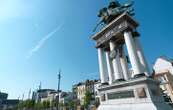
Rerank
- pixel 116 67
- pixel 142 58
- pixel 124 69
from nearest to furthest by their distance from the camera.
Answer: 1. pixel 142 58
2. pixel 116 67
3. pixel 124 69

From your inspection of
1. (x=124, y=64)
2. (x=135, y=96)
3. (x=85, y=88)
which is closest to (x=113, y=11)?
(x=124, y=64)

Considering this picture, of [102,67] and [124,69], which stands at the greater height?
[102,67]

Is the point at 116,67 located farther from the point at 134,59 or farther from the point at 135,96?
the point at 135,96

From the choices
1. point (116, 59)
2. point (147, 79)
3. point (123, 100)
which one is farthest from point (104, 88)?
point (147, 79)

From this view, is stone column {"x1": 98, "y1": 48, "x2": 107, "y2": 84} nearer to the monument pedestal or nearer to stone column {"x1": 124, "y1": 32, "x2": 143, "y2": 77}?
the monument pedestal

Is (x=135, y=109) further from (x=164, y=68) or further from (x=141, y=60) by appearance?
(x=164, y=68)

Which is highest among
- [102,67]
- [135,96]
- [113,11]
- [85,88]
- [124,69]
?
[113,11]

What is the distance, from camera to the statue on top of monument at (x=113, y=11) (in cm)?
1398

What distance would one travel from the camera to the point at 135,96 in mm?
9547

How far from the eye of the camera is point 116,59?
12742mm

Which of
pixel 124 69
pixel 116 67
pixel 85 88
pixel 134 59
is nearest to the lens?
pixel 134 59

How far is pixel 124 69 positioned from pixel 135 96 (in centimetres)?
449

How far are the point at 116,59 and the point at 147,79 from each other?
4.01 m

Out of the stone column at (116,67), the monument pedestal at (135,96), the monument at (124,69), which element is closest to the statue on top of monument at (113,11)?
the monument at (124,69)
